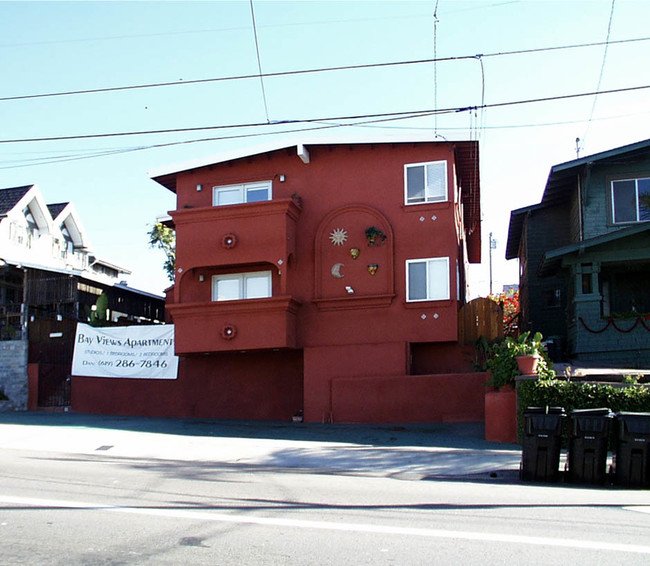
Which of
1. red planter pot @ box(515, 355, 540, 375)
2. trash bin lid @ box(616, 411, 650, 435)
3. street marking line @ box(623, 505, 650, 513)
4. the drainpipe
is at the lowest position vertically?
street marking line @ box(623, 505, 650, 513)

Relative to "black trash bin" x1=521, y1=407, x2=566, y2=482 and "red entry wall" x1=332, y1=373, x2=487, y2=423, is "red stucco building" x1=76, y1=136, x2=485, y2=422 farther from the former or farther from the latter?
"black trash bin" x1=521, y1=407, x2=566, y2=482

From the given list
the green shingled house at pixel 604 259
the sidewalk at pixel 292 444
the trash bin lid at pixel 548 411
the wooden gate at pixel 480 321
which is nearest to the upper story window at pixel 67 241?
the sidewalk at pixel 292 444

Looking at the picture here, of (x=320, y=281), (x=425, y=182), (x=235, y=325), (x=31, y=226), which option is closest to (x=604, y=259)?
(x=425, y=182)

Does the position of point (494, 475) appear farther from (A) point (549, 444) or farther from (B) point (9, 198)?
(B) point (9, 198)

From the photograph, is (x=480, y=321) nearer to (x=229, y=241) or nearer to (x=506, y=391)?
(x=506, y=391)

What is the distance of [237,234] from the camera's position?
73.5ft

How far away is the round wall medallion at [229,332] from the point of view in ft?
72.4

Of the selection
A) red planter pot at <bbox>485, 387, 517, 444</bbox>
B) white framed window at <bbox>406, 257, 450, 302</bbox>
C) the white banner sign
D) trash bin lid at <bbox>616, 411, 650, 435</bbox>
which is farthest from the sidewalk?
white framed window at <bbox>406, 257, 450, 302</bbox>

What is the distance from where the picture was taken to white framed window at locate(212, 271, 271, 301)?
2323cm

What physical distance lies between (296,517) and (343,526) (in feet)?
2.16

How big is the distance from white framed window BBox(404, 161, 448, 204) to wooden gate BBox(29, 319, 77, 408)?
11.4 metres

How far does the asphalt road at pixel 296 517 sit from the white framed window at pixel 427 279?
961cm

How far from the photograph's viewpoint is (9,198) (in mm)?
35031

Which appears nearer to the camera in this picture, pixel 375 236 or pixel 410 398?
pixel 410 398
